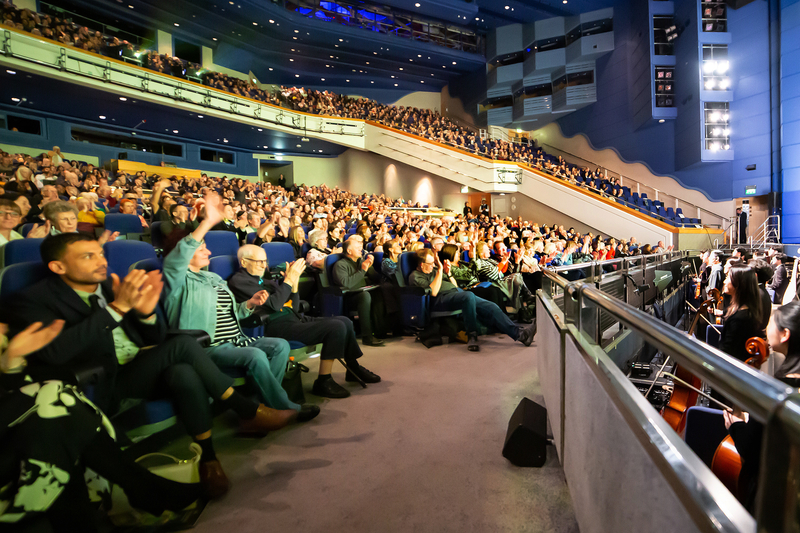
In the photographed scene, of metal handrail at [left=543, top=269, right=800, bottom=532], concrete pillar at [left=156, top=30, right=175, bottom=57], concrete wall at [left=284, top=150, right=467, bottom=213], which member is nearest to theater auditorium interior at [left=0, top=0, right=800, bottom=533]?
metal handrail at [left=543, top=269, right=800, bottom=532]

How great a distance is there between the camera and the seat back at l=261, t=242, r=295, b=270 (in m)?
3.36

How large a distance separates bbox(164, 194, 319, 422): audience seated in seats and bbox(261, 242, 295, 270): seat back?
1164 mm

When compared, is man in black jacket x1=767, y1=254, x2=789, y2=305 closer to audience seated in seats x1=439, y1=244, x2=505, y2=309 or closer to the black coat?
audience seated in seats x1=439, y1=244, x2=505, y2=309

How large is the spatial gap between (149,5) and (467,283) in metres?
13.9

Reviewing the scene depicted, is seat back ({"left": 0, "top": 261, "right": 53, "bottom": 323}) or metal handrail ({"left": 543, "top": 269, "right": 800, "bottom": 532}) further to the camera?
seat back ({"left": 0, "top": 261, "right": 53, "bottom": 323})

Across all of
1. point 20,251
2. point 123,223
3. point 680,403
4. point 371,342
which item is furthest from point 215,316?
point 123,223

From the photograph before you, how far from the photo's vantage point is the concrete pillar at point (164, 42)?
44.3 ft

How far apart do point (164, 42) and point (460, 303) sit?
15233mm

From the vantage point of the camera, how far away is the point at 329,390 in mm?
2516

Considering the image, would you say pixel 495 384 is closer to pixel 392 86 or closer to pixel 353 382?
pixel 353 382

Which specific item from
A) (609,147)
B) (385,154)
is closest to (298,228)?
(385,154)

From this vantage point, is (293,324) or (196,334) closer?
(196,334)

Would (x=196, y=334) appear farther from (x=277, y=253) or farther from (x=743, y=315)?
(x=743, y=315)

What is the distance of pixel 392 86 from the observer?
19297 millimetres
